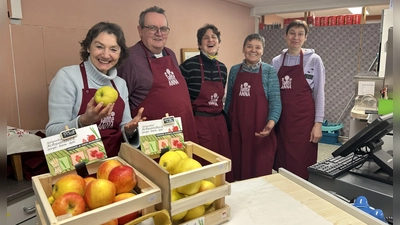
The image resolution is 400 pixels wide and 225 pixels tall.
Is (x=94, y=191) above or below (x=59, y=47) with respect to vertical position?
below

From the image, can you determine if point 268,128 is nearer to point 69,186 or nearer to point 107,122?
point 107,122

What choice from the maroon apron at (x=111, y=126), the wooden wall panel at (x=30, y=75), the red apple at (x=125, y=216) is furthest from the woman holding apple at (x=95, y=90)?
the wooden wall panel at (x=30, y=75)

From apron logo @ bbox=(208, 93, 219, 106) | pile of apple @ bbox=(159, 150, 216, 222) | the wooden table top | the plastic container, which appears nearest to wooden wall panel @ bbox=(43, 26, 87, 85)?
apron logo @ bbox=(208, 93, 219, 106)

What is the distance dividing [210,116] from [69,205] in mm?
1528

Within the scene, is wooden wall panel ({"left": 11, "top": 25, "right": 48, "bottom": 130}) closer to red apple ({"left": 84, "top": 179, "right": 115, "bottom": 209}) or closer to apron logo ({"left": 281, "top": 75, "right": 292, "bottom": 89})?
red apple ({"left": 84, "top": 179, "right": 115, "bottom": 209})

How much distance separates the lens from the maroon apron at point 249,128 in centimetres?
233

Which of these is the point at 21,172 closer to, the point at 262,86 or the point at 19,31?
the point at 19,31

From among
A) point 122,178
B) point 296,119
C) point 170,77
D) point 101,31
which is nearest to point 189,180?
point 122,178

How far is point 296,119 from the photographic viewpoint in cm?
241

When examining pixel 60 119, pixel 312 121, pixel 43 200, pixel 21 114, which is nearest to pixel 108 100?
pixel 60 119

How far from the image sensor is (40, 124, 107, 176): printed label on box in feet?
2.96

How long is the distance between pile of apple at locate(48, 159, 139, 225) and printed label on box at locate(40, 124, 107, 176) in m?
0.08

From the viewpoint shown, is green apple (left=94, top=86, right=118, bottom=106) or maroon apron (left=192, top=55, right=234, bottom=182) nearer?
green apple (left=94, top=86, right=118, bottom=106)

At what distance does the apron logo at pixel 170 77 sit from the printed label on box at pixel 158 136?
72 cm
